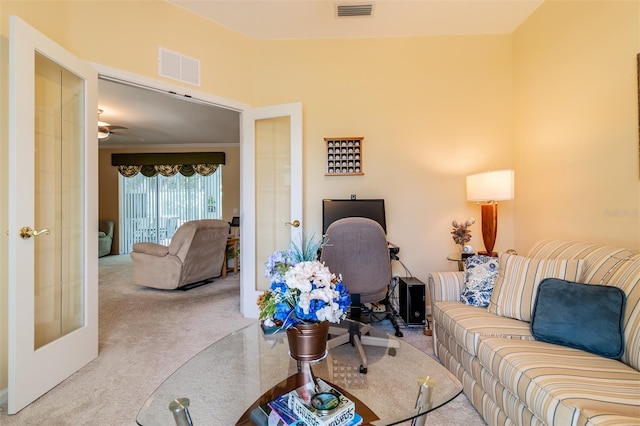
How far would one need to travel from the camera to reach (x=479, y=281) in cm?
203

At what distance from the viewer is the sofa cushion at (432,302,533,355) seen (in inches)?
61.8

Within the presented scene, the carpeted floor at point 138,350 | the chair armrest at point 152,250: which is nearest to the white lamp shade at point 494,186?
the carpeted floor at point 138,350

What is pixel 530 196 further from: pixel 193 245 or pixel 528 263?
pixel 193 245

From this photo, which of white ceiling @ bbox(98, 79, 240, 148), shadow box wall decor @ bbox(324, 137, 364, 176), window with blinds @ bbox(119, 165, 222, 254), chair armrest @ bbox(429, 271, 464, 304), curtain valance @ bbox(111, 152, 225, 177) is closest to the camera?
chair armrest @ bbox(429, 271, 464, 304)

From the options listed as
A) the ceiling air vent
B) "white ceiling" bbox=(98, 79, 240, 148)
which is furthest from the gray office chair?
"white ceiling" bbox=(98, 79, 240, 148)

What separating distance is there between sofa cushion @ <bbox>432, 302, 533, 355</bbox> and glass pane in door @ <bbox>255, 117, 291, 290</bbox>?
5.76 ft

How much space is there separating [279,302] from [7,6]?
2364mm

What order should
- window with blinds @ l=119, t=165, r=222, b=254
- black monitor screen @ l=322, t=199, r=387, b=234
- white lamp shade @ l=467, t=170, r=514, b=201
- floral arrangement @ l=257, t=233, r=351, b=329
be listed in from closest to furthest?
floral arrangement @ l=257, t=233, r=351, b=329 → white lamp shade @ l=467, t=170, r=514, b=201 → black monitor screen @ l=322, t=199, r=387, b=234 → window with blinds @ l=119, t=165, r=222, b=254

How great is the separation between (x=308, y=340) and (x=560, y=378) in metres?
0.95

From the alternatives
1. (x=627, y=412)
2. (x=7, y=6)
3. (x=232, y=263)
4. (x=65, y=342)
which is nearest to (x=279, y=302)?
(x=627, y=412)

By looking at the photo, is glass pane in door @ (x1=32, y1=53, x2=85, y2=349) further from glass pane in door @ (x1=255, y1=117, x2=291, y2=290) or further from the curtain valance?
the curtain valance

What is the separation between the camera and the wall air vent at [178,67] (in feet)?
8.58

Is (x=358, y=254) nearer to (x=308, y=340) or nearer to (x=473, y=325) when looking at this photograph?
(x=473, y=325)

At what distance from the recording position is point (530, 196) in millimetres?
2754
